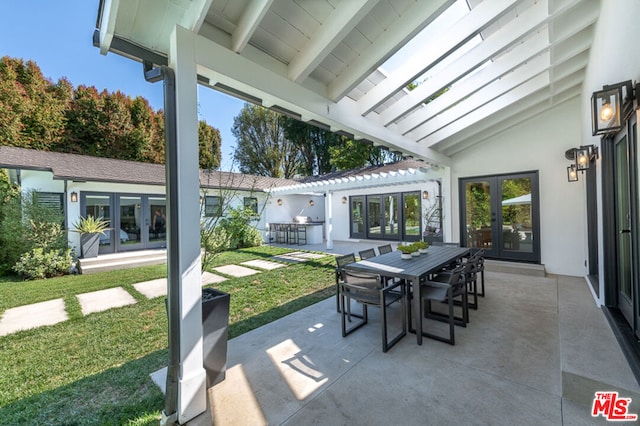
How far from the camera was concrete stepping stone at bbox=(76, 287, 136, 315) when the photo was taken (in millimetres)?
4608

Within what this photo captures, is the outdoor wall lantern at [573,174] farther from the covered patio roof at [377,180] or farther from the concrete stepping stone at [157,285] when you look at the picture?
the concrete stepping stone at [157,285]

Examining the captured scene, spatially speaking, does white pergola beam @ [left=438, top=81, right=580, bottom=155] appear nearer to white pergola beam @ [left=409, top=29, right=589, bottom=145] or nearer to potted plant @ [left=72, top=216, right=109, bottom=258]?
white pergola beam @ [left=409, top=29, right=589, bottom=145]

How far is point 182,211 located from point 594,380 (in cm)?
371

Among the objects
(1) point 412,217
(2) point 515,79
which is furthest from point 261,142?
(2) point 515,79

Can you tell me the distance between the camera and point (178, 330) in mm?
2131

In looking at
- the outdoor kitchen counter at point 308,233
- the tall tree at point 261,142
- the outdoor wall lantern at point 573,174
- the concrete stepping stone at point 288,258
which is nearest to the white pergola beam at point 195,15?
the outdoor wall lantern at point 573,174

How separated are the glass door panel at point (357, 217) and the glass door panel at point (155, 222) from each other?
818cm

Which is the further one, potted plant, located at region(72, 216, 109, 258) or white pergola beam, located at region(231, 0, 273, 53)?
potted plant, located at region(72, 216, 109, 258)

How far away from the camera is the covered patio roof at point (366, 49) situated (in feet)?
7.59

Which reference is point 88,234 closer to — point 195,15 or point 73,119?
point 195,15

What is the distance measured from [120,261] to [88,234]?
1174 millimetres

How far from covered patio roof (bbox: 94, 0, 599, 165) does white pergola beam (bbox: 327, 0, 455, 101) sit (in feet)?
0.04

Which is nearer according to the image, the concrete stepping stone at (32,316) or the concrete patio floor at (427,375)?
the concrete patio floor at (427,375)

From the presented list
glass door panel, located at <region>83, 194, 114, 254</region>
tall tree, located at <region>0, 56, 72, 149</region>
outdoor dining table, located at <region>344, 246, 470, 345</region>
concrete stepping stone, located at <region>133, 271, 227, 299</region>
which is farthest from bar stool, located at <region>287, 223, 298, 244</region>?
tall tree, located at <region>0, 56, 72, 149</region>
